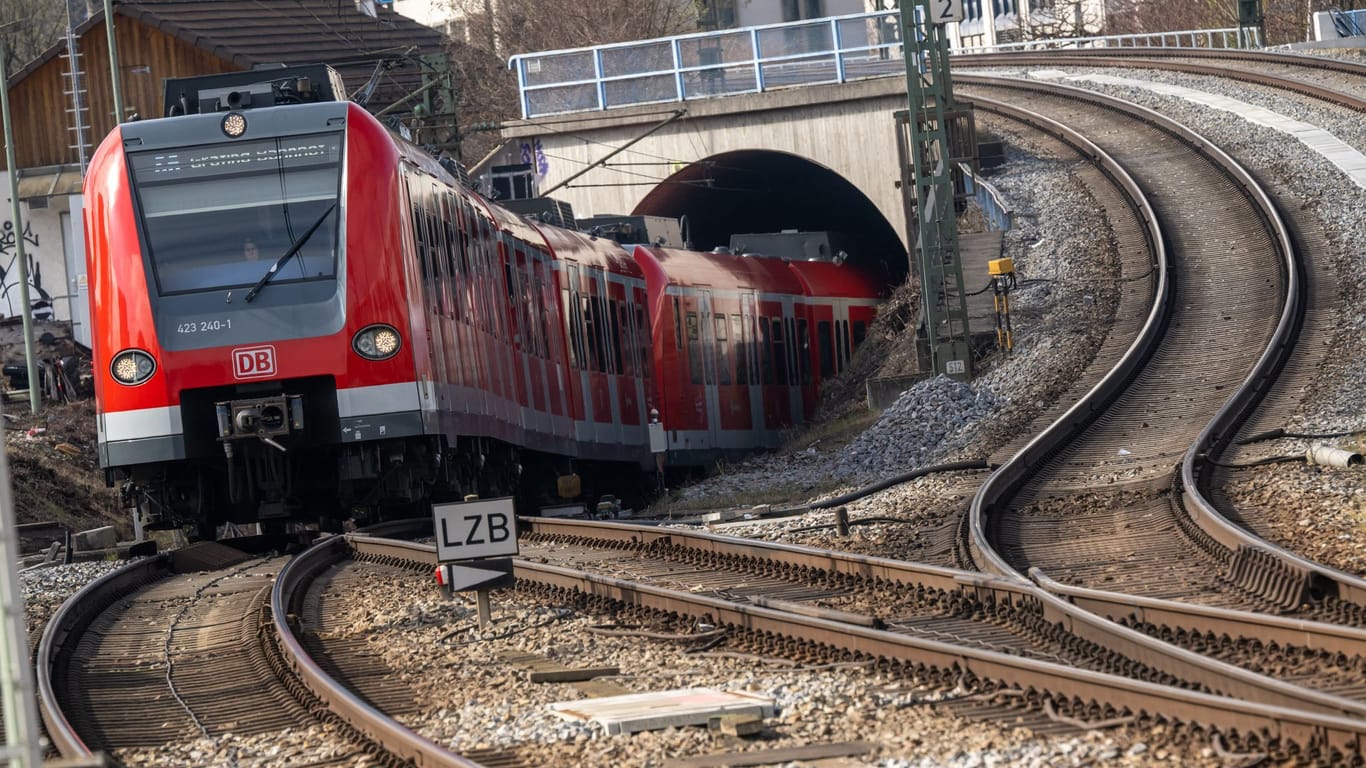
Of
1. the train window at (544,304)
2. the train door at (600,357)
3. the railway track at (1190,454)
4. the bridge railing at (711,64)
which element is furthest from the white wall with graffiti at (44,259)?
the railway track at (1190,454)

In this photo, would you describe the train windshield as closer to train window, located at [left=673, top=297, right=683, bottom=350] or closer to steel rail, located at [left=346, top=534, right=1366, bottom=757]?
steel rail, located at [left=346, top=534, right=1366, bottom=757]

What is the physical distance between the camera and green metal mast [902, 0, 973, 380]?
75.9 ft

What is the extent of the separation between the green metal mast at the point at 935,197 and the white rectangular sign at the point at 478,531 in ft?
43.6

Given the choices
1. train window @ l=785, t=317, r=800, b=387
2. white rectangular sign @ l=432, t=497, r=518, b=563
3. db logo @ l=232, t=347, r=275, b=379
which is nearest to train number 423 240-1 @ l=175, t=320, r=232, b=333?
db logo @ l=232, t=347, r=275, b=379

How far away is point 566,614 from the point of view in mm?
10906

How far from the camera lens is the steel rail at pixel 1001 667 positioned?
579cm

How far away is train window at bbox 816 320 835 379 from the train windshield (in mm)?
16526

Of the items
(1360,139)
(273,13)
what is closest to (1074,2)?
(273,13)

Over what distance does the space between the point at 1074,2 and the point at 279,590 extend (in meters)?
58.8

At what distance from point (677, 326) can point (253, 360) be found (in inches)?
462

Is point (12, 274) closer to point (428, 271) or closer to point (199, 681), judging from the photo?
point (428, 271)

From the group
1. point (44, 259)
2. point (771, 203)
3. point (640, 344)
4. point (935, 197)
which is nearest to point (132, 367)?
point (640, 344)

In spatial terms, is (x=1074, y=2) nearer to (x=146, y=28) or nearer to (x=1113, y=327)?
(x=146, y=28)

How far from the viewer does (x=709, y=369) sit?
26.6 metres
